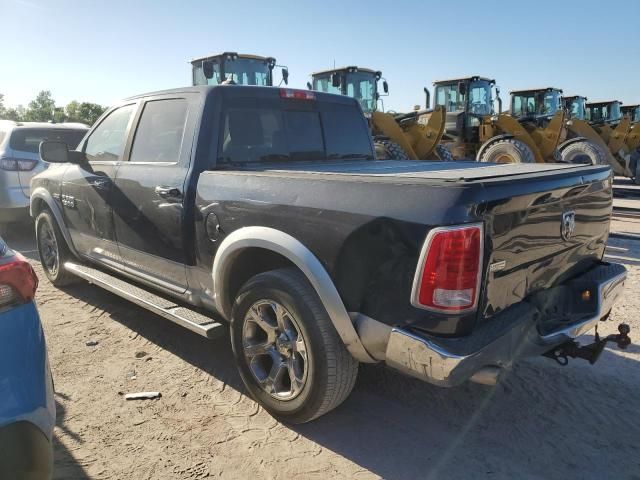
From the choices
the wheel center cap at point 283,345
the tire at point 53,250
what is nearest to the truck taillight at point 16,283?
the wheel center cap at point 283,345

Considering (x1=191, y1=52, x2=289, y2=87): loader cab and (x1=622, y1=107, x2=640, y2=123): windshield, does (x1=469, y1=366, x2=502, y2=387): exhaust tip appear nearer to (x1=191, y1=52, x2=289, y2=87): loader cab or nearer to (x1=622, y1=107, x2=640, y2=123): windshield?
(x1=191, y1=52, x2=289, y2=87): loader cab

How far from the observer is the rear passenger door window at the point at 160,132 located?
360 cm

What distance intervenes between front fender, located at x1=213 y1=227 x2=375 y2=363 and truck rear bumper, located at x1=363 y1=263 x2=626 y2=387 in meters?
0.22

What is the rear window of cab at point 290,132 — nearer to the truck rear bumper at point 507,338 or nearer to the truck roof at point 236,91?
the truck roof at point 236,91

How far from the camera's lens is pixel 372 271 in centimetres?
235

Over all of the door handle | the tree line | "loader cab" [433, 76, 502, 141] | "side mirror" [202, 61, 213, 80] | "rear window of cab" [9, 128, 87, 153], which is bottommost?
the door handle

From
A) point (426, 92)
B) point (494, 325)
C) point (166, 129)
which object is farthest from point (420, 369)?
point (426, 92)

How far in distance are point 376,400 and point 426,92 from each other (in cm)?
1267

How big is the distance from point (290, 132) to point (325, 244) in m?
1.63

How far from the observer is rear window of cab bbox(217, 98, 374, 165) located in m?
3.54

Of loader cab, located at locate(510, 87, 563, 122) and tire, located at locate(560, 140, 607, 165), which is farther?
loader cab, located at locate(510, 87, 563, 122)

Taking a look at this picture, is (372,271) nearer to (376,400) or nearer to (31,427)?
(376,400)

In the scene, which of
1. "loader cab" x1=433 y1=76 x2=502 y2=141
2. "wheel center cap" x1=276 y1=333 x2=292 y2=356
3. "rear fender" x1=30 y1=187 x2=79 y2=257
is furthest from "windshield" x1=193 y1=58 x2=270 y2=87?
"wheel center cap" x1=276 y1=333 x2=292 y2=356

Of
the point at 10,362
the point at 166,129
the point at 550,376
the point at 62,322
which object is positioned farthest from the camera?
the point at 62,322
